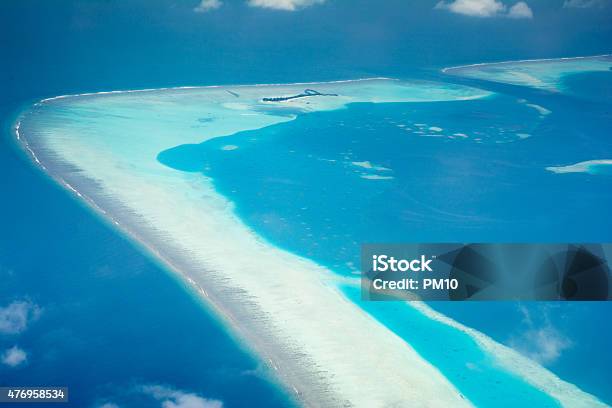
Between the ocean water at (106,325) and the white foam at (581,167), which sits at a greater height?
the white foam at (581,167)

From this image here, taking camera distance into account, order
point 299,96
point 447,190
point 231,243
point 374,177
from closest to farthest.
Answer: point 231,243
point 447,190
point 374,177
point 299,96

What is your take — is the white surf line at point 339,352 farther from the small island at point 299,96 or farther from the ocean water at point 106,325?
the small island at point 299,96

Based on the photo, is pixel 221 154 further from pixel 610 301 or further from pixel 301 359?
pixel 610 301

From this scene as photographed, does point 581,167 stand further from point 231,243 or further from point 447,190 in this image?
point 231,243

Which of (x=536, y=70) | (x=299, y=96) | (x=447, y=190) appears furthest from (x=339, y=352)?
(x=536, y=70)

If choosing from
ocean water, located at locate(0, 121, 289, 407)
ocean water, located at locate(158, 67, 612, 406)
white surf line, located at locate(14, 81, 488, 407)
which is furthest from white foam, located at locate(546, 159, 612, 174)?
ocean water, located at locate(0, 121, 289, 407)

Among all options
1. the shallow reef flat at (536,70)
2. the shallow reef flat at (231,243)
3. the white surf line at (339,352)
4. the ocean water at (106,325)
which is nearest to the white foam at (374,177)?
the shallow reef flat at (231,243)
